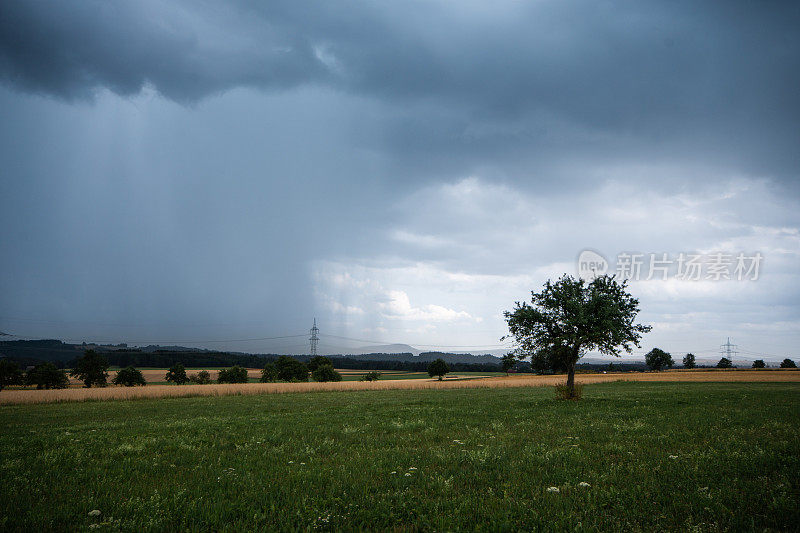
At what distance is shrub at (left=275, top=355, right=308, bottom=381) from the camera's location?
408ft

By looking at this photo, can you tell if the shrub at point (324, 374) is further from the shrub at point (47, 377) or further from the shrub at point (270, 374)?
the shrub at point (47, 377)

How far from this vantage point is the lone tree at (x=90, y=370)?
11556 cm

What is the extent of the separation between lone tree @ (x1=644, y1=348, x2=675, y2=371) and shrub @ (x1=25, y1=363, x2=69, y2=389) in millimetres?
229228

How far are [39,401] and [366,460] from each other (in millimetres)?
57733

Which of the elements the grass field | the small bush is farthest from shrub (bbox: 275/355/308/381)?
the grass field

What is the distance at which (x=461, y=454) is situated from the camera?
35.2 feet

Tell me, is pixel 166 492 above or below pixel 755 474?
below

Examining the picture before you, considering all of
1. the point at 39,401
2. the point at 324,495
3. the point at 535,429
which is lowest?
the point at 39,401

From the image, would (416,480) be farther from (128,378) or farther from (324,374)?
(128,378)

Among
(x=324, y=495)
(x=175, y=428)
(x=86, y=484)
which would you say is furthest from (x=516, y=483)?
(x=175, y=428)

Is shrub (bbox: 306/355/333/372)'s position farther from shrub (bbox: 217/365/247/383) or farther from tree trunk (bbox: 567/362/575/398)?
tree trunk (bbox: 567/362/575/398)

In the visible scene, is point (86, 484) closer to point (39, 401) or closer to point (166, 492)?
point (166, 492)

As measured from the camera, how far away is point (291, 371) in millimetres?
124500

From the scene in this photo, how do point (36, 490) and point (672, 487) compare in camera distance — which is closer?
point (672, 487)
